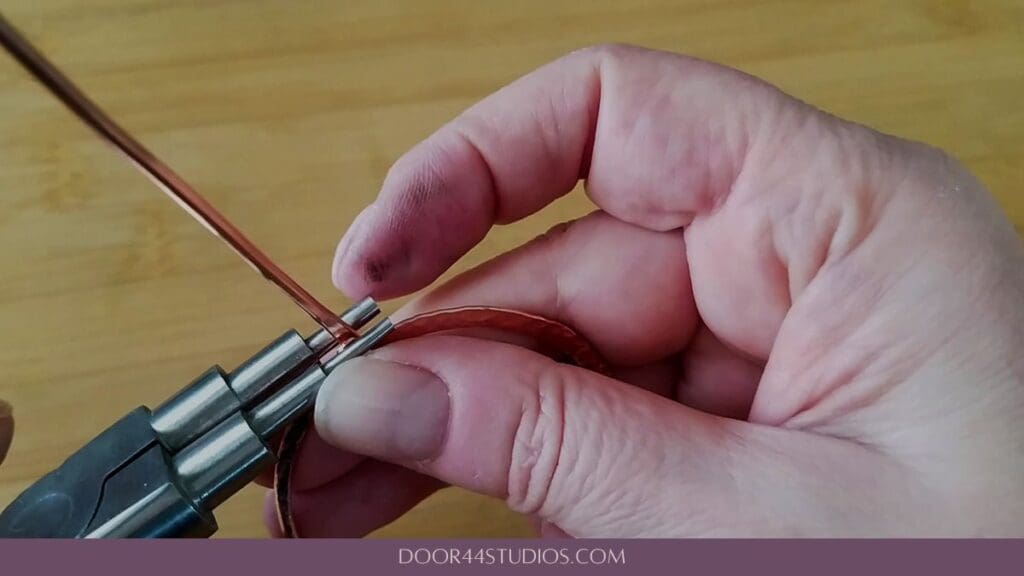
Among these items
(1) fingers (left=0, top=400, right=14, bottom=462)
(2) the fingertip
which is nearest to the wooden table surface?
(2) the fingertip

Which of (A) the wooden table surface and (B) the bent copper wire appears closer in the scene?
(B) the bent copper wire

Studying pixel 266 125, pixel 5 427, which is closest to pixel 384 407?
pixel 5 427

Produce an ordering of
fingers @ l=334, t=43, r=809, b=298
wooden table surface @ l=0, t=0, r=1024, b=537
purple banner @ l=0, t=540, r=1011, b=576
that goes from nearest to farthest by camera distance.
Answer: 1. purple banner @ l=0, t=540, r=1011, b=576
2. fingers @ l=334, t=43, r=809, b=298
3. wooden table surface @ l=0, t=0, r=1024, b=537

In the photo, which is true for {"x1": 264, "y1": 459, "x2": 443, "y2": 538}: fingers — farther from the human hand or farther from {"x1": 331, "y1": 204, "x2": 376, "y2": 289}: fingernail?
{"x1": 331, "y1": 204, "x2": 376, "y2": 289}: fingernail

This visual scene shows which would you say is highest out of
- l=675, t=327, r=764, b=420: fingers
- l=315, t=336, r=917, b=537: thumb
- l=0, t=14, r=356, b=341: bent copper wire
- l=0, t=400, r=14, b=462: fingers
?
l=0, t=14, r=356, b=341: bent copper wire

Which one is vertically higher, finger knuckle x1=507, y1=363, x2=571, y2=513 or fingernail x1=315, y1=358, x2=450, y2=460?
fingernail x1=315, y1=358, x2=450, y2=460

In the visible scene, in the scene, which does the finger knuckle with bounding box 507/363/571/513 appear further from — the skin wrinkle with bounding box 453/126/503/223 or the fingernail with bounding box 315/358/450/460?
the skin wrinkle with bounding box 453/126/503/223

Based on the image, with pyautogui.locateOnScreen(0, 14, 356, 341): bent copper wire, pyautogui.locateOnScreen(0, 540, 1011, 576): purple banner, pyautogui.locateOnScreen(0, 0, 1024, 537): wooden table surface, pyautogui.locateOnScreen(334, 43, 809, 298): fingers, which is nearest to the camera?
pyautogui.locateOnScreen(0, 14, 356, 341): bent copper wire

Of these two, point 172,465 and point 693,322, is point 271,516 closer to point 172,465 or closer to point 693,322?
point 172,465
